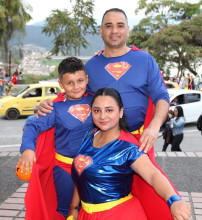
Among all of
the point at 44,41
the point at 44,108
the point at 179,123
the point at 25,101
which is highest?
the point at 44,41

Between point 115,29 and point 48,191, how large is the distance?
1.41m

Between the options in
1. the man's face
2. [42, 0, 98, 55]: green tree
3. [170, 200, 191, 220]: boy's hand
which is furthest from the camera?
[42, 0, 98, 55]: green tree

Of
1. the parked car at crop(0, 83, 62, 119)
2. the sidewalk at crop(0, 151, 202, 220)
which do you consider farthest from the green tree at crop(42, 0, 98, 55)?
Answer: the sidewalk at crop(0, 151, 202, 220)

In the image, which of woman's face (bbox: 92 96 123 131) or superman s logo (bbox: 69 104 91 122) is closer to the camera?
woman's face (bbox: 92 96 123 131)

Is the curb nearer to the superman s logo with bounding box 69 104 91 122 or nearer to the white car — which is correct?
the superman s logo with bounding box 69 104 91 122

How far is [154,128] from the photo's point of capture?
207 centimetres

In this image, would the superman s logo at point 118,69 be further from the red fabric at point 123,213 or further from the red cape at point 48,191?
the red fabric at point 123,213

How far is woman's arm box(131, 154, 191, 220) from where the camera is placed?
4.77 ft

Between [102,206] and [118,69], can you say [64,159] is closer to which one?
[102,206]

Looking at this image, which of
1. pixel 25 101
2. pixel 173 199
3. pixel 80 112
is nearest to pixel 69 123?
pixel 80 112

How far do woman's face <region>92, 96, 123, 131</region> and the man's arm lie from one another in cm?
22

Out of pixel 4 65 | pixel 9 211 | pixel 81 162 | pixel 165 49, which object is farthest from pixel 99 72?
pixel 4 65

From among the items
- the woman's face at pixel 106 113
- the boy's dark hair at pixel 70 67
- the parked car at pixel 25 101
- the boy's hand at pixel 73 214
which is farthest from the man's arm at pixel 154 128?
the parked car at pixel 25 101

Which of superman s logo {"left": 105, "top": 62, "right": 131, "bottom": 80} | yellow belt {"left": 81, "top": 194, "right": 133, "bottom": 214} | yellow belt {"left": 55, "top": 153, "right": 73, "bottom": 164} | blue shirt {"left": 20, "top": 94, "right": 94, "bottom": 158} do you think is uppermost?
superman s logo {"left": 105, "top": 62, "right": 131, "bottom": 80}
